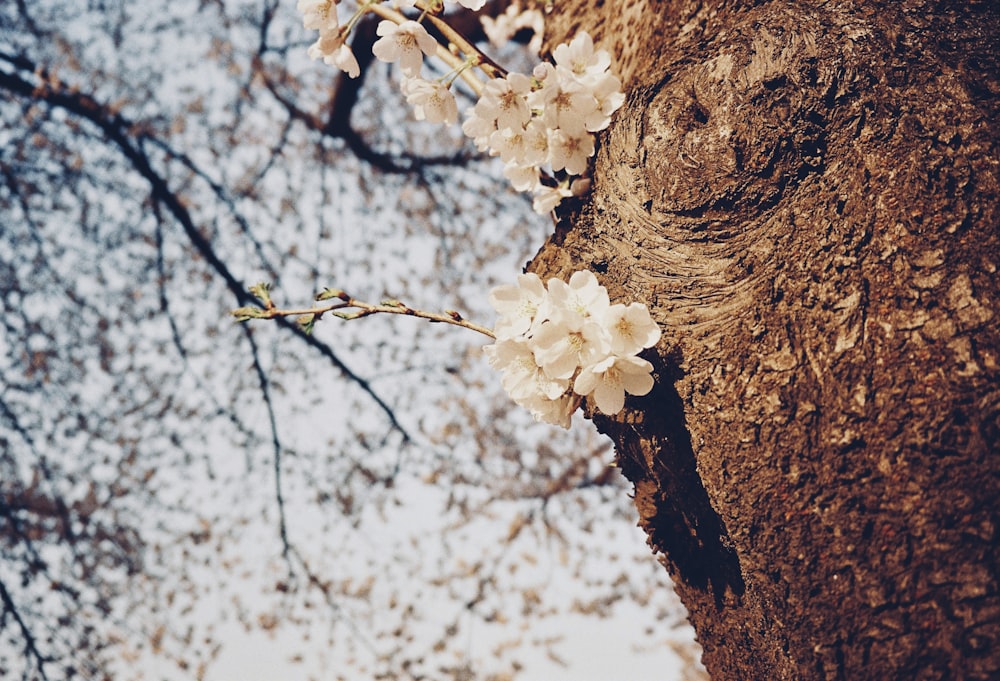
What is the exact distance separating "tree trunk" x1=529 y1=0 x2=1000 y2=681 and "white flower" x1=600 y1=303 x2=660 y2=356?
7cm

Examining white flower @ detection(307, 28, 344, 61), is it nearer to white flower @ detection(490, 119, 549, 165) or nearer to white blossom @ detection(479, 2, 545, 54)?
white flower @ detection(490, 119, 549, 165)

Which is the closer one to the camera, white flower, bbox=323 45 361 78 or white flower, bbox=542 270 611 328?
white flower, bbox=542 270 611 328

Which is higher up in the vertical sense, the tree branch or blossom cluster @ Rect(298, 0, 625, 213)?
the tree branch

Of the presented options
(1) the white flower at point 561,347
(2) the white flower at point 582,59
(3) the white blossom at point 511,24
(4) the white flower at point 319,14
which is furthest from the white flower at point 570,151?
(3) the white blossom at point 511,24

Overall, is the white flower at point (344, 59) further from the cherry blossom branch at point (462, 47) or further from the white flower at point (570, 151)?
the white flower at point (570, 151)

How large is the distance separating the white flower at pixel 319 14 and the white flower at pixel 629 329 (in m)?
0.90

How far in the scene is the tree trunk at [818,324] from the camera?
0.71 meters

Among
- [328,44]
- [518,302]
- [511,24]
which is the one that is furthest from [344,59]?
[511,24]

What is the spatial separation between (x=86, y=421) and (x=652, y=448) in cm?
527

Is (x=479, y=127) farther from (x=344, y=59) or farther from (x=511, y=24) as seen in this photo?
(x=511, y=24)

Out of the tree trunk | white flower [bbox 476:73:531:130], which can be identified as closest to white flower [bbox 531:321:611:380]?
the tree trunk

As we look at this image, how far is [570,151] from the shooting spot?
120 cm

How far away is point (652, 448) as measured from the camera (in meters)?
0.98

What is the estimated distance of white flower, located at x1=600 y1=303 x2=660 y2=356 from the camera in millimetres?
889
